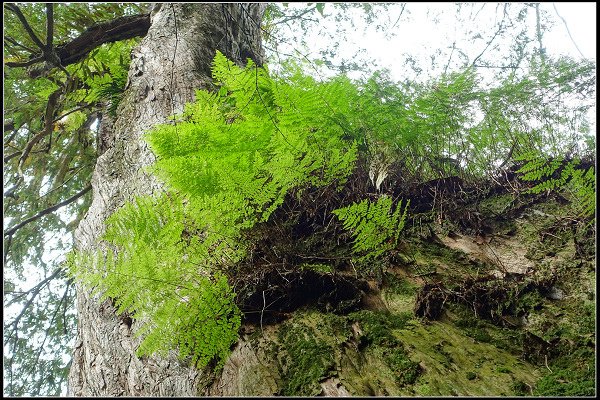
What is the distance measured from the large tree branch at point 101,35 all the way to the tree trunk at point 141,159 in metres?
0.28

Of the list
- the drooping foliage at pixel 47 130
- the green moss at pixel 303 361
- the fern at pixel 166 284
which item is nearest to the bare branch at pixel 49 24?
the drooping foliage at pixel 47 130

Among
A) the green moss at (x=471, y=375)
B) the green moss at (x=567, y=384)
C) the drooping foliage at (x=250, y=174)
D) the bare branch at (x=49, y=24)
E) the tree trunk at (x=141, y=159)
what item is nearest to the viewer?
the green moss at (x=567, y=384)

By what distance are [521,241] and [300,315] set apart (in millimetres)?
1014

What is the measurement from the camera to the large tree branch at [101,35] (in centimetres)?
379

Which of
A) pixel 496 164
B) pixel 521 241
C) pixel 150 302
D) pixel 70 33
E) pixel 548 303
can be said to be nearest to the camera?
pixel 548 303

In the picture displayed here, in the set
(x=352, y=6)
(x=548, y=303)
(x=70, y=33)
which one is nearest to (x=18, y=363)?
(x=70, y=33)

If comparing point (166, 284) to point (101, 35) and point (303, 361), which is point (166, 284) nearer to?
point (303, 361)

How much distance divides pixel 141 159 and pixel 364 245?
1.58 meters

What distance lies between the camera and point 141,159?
2.56 m

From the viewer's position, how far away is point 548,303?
1523 millimetres

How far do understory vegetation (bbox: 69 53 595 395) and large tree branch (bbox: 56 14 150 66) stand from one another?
2.26 m

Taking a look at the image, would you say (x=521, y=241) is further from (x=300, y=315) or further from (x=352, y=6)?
(x=352, y=6)

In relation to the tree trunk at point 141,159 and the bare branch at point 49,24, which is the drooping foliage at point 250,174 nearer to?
the tree trunk at point 141,159

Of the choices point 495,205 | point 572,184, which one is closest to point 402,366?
point 495,205
